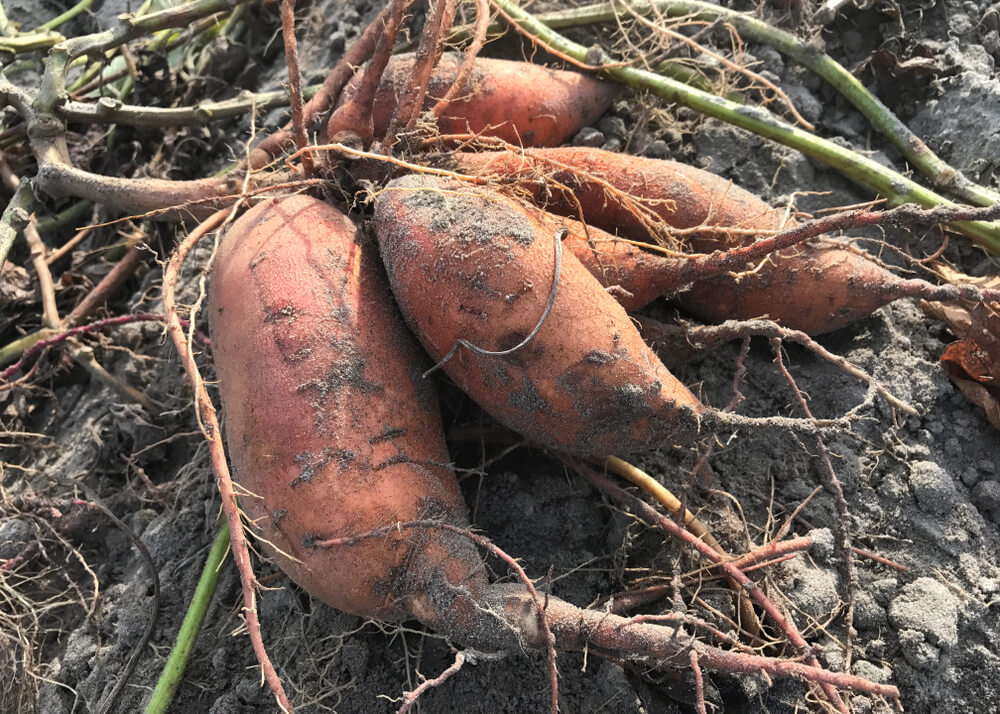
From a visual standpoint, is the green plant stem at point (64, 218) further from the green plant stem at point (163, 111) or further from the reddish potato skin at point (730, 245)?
the reddish potato skin at point (730, 245)

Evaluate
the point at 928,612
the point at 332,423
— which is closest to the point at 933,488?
the point at 928,612

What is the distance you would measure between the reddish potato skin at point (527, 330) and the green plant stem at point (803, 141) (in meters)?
0.68

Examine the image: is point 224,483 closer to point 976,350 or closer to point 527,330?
point 527,330

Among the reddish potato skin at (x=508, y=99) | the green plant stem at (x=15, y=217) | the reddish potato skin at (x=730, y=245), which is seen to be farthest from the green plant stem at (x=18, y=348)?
the reddish potato skin at (x=730, y=245)

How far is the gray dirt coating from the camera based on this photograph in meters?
1.29

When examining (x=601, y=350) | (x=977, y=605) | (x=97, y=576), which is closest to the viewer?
(x=601, y=350)

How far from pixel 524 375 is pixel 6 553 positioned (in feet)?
4.31

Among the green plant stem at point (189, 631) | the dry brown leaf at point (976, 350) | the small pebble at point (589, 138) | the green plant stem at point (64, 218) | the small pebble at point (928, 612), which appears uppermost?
the small pebble at point (589, 138)

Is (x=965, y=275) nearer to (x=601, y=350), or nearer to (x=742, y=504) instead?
(x=742, y=504)

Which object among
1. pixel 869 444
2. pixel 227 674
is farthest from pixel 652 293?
pixel 227 674

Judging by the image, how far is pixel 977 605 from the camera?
133 cm

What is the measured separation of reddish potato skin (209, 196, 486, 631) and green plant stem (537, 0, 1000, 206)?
1.02 metres

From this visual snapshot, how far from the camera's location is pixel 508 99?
1.64 m

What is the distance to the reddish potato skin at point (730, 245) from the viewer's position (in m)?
1.45
